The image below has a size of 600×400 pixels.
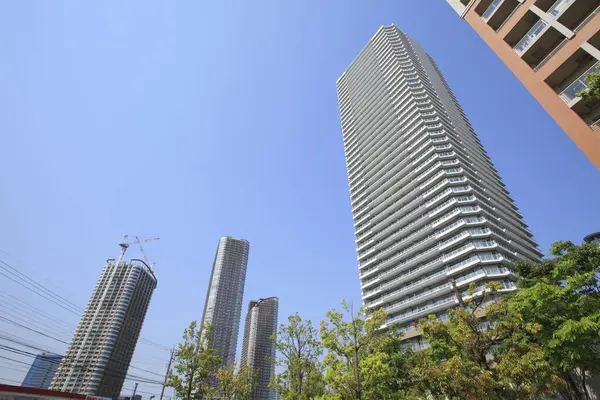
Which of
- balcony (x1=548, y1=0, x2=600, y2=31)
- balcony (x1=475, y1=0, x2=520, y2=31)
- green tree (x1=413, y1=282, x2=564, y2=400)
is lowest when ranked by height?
green tree (x1=413, y1=282, x2=564, y2=400)

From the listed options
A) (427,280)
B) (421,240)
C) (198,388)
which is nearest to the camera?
(198,388)

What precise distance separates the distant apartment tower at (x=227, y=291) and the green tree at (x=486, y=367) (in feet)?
259

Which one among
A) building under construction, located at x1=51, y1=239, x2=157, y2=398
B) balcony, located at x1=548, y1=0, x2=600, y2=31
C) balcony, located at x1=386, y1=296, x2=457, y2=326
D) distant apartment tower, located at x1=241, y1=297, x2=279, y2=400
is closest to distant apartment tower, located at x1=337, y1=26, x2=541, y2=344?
balcony, located at x1=386, y1=296, x2=457, y2=326

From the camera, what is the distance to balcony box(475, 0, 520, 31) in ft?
63.5

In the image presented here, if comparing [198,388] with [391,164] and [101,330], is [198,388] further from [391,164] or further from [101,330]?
[101,330]

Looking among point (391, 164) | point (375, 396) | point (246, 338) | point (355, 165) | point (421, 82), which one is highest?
point (421, 82)

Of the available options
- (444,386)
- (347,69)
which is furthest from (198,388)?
(347,69)

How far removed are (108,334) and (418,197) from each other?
80266 millimetres

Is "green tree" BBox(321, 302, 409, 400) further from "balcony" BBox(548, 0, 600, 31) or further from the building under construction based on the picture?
the building under construction

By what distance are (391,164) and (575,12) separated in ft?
170

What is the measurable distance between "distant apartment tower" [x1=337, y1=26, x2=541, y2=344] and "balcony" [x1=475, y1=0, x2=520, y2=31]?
3210 centimetres

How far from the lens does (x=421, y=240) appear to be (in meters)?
54.2

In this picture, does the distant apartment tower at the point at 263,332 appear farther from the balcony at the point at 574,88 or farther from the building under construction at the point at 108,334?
the balcony at the point at 574,88

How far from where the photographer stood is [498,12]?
20062 millimetres
